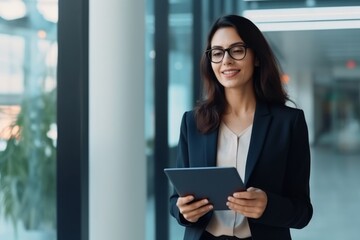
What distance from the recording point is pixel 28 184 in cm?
280

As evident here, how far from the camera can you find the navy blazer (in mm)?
1639

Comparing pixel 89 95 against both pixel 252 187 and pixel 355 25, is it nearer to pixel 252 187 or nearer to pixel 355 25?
pixel 252 187

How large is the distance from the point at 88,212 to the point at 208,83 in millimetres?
1292

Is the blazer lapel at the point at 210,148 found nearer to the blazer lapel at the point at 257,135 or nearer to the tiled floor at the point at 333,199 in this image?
the blazer lapel at the point at 257,135

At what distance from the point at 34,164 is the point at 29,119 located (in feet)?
0.81

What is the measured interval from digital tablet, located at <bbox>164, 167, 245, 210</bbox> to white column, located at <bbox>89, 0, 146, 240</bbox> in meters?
1.20

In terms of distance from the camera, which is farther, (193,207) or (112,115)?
(112,115)

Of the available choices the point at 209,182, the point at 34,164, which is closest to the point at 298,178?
the point at 209,182

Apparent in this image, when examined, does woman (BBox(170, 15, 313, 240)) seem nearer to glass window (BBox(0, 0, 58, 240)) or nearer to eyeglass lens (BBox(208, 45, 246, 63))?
eyeglass lens (BBox(208, 45, 246, 63))

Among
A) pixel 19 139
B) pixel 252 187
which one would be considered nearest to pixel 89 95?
pixel 19 139

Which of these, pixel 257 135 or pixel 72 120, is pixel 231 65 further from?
pixel 72 120

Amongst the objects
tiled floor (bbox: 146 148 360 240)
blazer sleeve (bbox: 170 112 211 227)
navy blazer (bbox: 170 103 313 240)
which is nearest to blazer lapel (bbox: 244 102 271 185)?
navy blazer (bbox: 170 103 313 240)

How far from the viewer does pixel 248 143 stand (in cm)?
171

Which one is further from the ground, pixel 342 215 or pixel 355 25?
pixel 355 25
